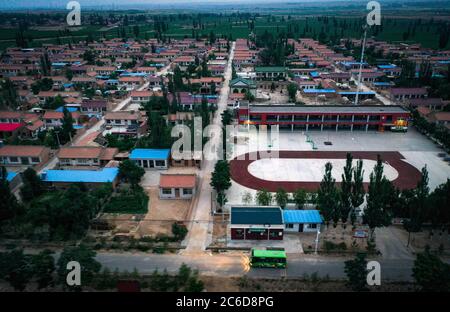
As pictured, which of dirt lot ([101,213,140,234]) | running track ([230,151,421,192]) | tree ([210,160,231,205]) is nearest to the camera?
dirt lot ([101,213,140,234])

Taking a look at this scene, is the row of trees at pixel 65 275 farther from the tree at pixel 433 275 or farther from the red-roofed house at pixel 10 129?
the red-roofed house at pixel 10 129

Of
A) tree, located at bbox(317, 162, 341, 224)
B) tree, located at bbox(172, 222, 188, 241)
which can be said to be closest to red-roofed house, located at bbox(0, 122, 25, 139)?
tree, located at bbox(172, 222, 188, 241)

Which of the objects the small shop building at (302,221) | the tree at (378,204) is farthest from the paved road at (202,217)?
the tree at (378,204)

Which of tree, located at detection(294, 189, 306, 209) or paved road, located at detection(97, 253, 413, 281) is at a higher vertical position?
tree, located at detection(294, 189, 306, 209)

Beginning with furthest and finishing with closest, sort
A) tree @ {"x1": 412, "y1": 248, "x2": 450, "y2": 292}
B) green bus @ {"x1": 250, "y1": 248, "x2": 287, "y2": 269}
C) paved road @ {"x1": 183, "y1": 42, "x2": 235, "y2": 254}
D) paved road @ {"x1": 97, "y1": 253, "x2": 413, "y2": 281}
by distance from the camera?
paved road @ {"x1": 183, "y1": 42, "x2": 235, "y2": 254} < green bus @ {"x1": 250, "y1": 248, "x2": 287, "y2": 269} < paved road @ {"x1": 97, "y1": 253, "x2": 413, "y2": 281} < tree @ {"x1": 412, "y1": 248, "x2": 450, "y2": 292}

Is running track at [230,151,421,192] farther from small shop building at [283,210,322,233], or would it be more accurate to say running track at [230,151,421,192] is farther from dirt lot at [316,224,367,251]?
dirt lot at [316,224,367,251]
